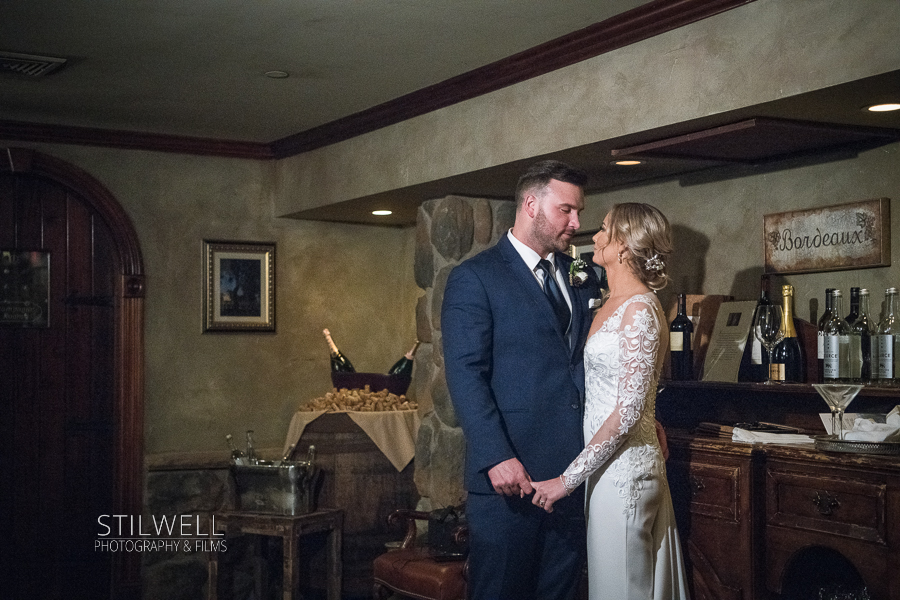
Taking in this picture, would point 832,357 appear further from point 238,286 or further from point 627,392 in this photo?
point 238,286

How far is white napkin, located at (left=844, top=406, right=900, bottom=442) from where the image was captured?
3.04m

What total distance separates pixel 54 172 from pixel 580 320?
3.77 meters

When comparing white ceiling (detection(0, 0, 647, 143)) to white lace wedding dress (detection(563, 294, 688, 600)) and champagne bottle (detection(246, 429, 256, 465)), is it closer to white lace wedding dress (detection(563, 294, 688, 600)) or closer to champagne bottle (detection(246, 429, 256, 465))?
white lace wedding dress (detection(563, 294, 688, 600))

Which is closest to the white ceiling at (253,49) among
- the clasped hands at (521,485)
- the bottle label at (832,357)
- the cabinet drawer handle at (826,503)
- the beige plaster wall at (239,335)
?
the beige plaster wall at (239,335)

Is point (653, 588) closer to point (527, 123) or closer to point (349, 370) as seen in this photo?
point (527, 123)

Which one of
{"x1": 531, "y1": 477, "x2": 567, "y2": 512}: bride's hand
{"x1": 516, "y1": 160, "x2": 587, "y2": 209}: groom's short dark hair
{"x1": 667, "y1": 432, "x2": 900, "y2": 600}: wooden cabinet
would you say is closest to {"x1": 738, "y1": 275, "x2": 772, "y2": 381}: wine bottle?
{"x1": 667, "y1": 432, "x2": 900, "y2": 600}: wooden cabinet

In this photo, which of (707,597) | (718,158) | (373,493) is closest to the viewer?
(707,597)

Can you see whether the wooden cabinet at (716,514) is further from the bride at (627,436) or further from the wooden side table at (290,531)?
the wooden side table at (290,531)

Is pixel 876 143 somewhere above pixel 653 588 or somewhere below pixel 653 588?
above

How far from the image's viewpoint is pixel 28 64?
4.27m

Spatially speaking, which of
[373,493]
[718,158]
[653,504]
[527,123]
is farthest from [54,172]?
[653,504]

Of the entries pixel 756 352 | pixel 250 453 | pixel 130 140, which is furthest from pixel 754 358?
pixel 130 140

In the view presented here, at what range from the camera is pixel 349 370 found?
249 inches

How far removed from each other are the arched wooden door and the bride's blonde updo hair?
3.72 meters
